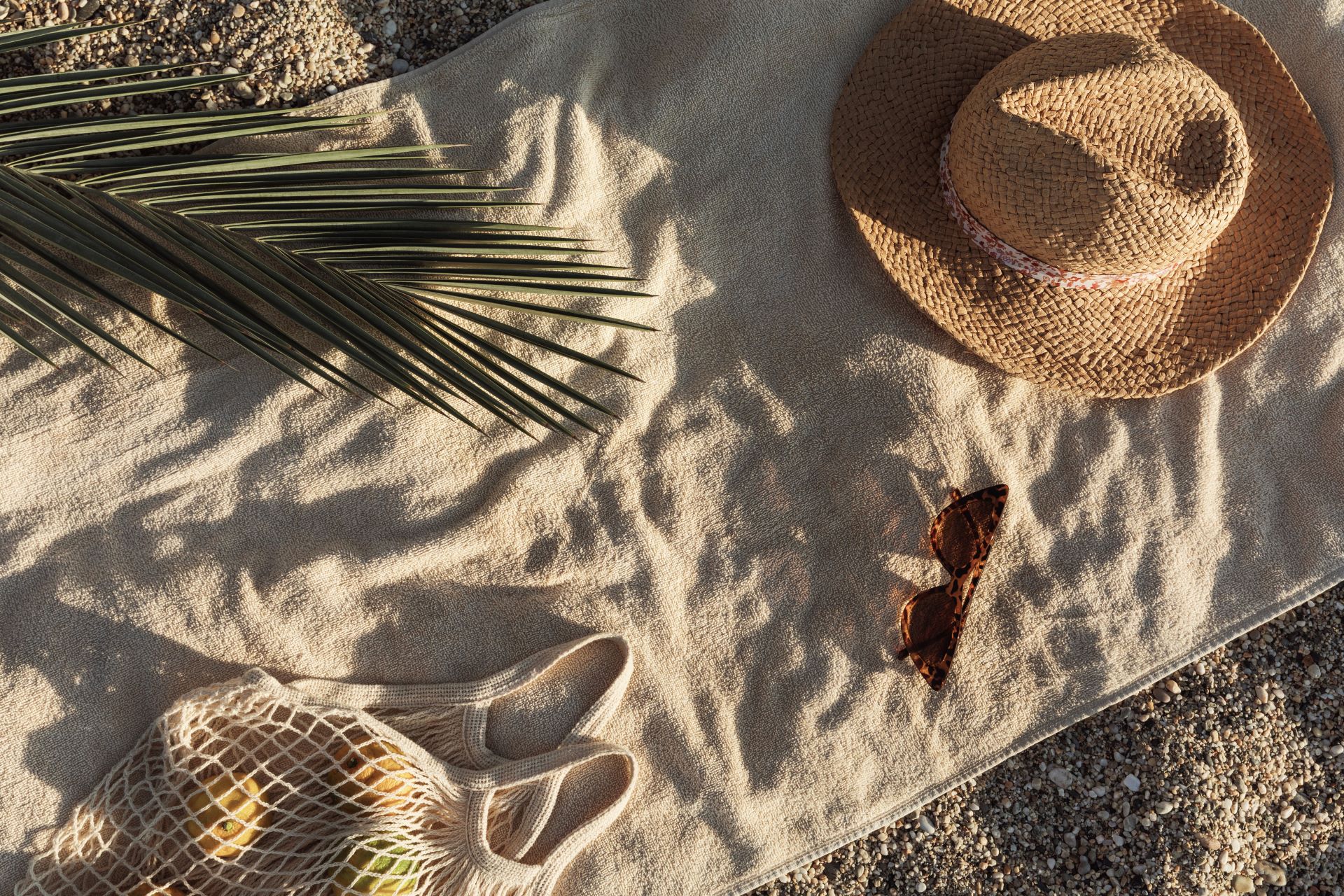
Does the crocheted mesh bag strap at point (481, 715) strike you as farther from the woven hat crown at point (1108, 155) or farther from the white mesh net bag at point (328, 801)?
the woven hat crown at point (1108, 155)

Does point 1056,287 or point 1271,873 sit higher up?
point 1056,287

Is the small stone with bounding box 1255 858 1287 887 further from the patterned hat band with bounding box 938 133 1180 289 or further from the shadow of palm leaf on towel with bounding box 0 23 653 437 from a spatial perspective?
the shadow of palm leaf on towel with bounding box 0 23 653 437

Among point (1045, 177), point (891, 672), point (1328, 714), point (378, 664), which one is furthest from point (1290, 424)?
point (378, 664)

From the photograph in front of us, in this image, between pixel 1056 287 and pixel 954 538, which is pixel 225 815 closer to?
pixel 954 538

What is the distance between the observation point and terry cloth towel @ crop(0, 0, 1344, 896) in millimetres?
1761

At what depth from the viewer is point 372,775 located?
64.7 inches

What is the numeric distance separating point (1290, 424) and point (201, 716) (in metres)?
2.11

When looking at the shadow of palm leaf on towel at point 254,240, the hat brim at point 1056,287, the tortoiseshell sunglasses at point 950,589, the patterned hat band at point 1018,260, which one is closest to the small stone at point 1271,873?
the tortoiseshell sunglasses at point 950,589

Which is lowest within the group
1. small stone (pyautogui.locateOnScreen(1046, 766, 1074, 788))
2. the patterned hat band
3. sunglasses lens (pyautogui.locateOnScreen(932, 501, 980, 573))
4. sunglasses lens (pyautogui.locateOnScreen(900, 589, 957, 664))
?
small stone (pyautogui.locateOnScreen(1046, 766, 1074, 788))

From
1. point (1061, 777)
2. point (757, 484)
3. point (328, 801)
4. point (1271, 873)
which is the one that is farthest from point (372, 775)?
point (1271, 873)

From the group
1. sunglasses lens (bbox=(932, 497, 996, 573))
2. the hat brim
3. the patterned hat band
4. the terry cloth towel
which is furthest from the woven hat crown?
sunglasses lens (bbox=(932, 497, 996, 573))

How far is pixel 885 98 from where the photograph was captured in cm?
177

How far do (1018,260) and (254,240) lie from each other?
4.33 feet

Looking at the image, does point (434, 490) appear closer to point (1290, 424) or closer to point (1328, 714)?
point (1290, 424)
